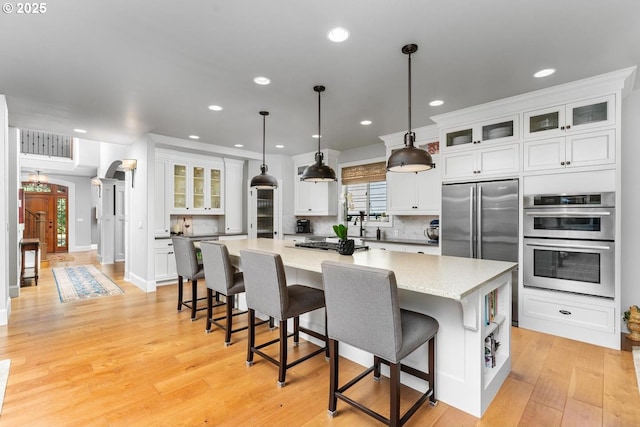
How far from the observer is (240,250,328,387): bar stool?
7.54 feet

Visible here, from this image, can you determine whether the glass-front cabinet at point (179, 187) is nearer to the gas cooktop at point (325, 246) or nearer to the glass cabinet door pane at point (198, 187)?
the glass cabinet door pane at point (198, 187)

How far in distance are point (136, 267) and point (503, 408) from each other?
560cm

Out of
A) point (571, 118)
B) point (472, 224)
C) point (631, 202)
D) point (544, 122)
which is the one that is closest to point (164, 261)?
point (472, 224)

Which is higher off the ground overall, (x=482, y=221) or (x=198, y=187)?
(x=198, y=187)

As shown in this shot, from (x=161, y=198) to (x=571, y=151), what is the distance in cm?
578

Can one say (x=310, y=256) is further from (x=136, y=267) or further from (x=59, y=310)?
(x=136, y=267)

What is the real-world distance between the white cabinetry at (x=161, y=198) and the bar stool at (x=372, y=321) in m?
4.52

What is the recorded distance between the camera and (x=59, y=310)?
4062mm

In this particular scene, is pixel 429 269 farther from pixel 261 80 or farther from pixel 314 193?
pixel 314 193

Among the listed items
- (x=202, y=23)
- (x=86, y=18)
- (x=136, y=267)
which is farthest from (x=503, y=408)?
(x=136, y=267)

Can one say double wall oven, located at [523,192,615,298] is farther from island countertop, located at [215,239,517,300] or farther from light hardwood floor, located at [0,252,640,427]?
island countertop, located at [215,239,517,300]

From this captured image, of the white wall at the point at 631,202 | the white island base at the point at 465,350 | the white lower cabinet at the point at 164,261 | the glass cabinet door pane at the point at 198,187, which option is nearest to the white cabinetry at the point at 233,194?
the glass cabinet door pane at the point at 198,187

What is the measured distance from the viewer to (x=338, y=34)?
2.22m

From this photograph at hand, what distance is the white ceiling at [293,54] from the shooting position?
199 cm
